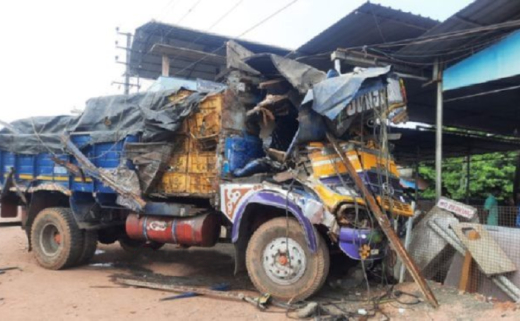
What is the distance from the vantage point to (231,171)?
6.34 meters

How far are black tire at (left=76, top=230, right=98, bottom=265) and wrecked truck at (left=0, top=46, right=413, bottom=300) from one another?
0.07ft

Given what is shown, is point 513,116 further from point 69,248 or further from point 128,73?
point 128,73

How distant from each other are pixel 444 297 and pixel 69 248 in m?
6.18

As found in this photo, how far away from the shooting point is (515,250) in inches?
204

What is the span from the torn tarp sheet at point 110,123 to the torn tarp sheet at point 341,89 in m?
2.19

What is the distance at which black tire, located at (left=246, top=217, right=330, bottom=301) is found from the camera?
200 inches

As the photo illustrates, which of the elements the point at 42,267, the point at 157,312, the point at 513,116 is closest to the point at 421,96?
the point at 513,116

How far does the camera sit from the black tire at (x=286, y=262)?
16.7ft

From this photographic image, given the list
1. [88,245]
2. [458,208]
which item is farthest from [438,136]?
[88,245]

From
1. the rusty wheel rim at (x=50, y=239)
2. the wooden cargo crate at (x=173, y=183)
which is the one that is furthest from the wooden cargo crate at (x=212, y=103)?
the rusty wheel rim at (x=50, y=239)

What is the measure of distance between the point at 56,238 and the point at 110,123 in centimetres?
249

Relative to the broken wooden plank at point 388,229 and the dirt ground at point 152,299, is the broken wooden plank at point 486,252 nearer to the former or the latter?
the dirt ground at point 152,299

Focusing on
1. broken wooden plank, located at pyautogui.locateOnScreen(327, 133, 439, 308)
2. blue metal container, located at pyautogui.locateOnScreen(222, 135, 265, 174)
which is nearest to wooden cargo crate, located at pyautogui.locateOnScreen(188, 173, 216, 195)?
blue metal container, located at pyautogui.locateOnScreen(222, 135, 265, 174)

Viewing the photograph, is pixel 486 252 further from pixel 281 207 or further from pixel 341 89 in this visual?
pixel 341 89
